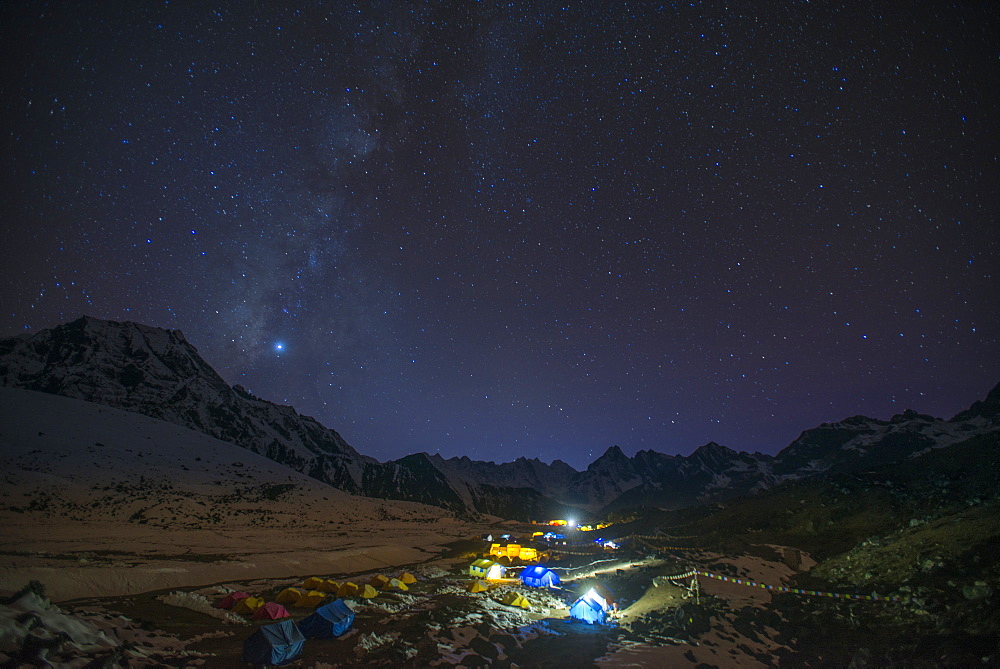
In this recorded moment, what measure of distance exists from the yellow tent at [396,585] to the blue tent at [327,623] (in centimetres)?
1043

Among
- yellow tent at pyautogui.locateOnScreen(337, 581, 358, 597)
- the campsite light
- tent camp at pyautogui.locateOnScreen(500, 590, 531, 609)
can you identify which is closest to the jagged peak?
the campsite light

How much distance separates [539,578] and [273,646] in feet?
74.2

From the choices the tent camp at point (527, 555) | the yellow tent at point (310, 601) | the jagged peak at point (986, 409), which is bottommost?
the tent camp at point (527, 555)

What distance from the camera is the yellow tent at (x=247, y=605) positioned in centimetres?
2103

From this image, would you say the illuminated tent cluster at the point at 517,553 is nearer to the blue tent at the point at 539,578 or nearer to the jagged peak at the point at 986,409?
the blue tent at the point at 539,578

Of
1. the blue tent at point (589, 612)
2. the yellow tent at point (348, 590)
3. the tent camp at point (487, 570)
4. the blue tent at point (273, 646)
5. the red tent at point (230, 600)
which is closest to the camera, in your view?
the blue tent at point (273, 646)

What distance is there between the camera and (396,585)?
29188 millimetres

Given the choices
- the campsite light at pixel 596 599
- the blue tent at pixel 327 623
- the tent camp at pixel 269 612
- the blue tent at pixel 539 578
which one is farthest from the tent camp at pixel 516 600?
the tent camp at pixel 269 612

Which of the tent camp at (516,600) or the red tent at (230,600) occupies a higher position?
the red tent at (230,600)

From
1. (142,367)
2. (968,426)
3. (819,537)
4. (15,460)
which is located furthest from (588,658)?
(968,426)

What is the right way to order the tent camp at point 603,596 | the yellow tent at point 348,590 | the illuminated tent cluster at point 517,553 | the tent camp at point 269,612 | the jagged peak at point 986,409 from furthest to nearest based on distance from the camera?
the jagged peak at point 986,409 → the illuminated tent cluster at point 517,553 → the yellow tent at point 348,590 → the tent camp at point 603,596 → the tent camp at point 269,612

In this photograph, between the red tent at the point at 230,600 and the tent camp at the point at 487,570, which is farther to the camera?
the tent camp at the point at 487,570

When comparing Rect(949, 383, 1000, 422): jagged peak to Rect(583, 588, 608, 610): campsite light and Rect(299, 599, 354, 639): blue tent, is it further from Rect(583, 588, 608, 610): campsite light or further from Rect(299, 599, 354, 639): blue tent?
Rect(299, 599, 354, 639): blue tent

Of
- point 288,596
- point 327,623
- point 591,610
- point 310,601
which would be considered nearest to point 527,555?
point 591,610
